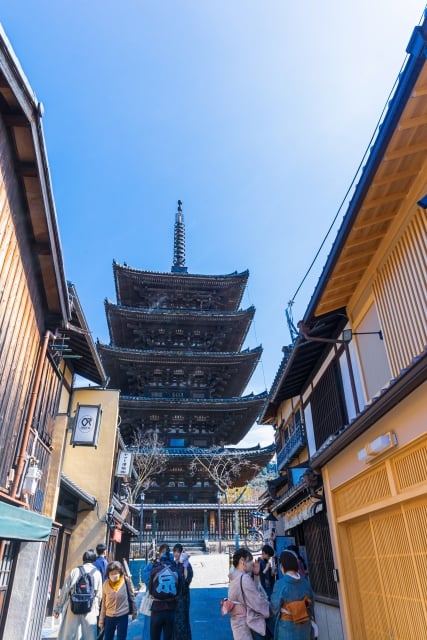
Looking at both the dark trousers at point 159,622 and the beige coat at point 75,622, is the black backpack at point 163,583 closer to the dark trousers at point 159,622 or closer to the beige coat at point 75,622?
the dark trousers at point 159,622

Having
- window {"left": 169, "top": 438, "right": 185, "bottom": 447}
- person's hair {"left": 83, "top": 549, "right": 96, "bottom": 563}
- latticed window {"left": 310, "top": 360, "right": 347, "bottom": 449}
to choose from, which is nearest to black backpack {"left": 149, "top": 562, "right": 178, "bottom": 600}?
person's hair {"left": 83, "top": 549, "right": 96, "bottom": 563}

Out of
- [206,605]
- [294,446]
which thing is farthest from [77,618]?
[206,605]

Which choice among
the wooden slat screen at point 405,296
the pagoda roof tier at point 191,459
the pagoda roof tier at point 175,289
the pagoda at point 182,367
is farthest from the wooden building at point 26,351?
the pagoda roof tier at point 175,289

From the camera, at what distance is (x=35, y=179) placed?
5.73m

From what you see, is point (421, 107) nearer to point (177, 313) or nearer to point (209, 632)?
point (209, 632)

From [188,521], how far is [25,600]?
815 inches

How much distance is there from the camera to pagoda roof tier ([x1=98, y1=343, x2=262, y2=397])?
29.0 metres

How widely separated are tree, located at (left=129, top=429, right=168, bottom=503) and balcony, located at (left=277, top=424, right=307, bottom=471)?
14246 millimetres

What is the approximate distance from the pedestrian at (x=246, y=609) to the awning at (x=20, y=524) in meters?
2.75

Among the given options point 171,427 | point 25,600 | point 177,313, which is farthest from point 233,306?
point 25,600

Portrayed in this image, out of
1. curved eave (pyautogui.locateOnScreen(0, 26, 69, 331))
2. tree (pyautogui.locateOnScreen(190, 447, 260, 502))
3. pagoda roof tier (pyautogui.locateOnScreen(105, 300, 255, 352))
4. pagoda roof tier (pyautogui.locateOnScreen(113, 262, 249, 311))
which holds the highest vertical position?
pagoda roof tier (pyautogui.locateOnScreen(113, 262, 249, 311))

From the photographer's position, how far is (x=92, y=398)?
43.3 feet

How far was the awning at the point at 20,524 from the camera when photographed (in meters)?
4.94

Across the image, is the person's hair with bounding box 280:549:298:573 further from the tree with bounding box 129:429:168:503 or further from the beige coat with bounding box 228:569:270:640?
the tree with bounding box 129:429:168:503
